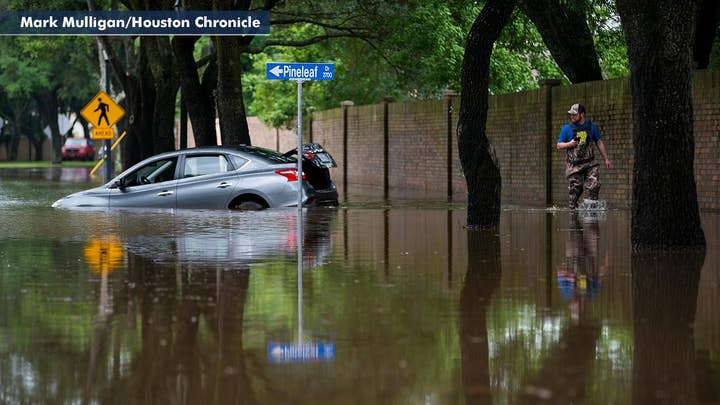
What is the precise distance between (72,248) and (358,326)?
23.0 ft

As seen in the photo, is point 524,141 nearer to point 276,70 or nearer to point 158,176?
point 158,176

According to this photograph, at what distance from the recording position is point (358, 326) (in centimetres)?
930

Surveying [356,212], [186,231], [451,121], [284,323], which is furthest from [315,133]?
[284,323]

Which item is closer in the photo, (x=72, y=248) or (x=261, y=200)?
(x=72, y=248)

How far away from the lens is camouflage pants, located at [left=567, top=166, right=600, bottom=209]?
22719 millimetres

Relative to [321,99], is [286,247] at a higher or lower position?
lower

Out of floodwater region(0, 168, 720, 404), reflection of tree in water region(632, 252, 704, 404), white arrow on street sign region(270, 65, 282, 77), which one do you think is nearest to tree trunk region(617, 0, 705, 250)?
reflection of tree in water region(632, 252, 704, 404)

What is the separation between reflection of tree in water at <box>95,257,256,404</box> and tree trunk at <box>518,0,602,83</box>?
636 inches

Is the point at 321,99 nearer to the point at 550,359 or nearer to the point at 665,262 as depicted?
the point at 665,262

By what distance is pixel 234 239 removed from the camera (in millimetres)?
16422

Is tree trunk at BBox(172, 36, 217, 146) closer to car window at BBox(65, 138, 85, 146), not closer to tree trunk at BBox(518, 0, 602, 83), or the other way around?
tree trunk at BBox(518, 0, 602, 83)

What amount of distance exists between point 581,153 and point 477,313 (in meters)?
13.1

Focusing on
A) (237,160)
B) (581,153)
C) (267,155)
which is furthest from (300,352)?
(581,153)

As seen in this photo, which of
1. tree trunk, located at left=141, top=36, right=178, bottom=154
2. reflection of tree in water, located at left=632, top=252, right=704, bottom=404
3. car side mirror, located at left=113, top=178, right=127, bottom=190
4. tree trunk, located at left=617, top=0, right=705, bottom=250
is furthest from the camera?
tree trunk, located at left=141, top=36, right=178, bottom=154
